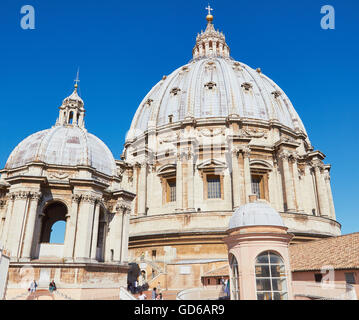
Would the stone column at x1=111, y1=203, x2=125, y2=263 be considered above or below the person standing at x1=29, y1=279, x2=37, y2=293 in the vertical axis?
above

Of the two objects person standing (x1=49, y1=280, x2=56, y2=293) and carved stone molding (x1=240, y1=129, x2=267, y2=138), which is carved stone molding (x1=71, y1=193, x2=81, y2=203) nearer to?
person standing (x1=49, y1=280, x2=56, y2=293)

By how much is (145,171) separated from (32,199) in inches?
719

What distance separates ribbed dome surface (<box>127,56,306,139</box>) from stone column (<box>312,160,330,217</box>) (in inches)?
275

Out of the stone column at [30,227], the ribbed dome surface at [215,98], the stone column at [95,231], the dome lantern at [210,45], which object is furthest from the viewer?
the dome lantern at [210,45]

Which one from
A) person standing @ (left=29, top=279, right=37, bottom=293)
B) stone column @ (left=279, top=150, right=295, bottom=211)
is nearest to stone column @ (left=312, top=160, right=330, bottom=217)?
stone column @ (left=279, top=150, right=295, bottom=211)

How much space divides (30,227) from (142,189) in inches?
702

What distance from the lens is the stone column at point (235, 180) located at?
35000mm

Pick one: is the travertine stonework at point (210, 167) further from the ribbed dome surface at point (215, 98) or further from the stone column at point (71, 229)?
the stone column at point (71, 229)

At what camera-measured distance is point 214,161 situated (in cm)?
3875

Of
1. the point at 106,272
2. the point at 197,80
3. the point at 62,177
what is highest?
the point at 197,80

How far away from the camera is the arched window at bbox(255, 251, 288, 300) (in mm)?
14856

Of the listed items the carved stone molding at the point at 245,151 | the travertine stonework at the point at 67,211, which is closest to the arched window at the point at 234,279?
the travertine stonework at the point at 67,211
